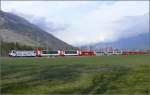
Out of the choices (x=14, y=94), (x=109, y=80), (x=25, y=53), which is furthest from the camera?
(x=25, y=53)

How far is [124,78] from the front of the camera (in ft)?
92.8

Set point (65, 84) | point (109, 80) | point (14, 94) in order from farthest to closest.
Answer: point (109, 80) < point (65, 84) < point (14, 94)

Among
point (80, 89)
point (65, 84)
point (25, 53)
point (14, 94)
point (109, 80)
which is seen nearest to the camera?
point (14, 94)

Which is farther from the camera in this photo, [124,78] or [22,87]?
[124,78]

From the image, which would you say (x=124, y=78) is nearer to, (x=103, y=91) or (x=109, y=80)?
(x=109, y=80)

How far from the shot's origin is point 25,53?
109 metres

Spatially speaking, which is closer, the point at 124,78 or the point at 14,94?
the point at 14,94

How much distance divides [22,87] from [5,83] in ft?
4.70

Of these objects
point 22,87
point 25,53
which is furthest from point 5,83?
point 25,53

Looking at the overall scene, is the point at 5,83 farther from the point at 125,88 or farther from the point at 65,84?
the point at 125,88

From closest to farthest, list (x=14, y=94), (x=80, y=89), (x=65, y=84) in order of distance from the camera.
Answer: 1. (x=14, y=94)
2. (x=80, y=89)
3. (x=65, y=84)

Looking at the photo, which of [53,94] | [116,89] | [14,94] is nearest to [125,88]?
[116,89]

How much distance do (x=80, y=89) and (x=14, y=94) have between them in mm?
3769

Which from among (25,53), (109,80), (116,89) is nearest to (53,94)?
(116,89)
